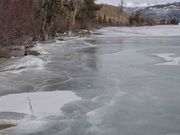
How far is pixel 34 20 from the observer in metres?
34.8

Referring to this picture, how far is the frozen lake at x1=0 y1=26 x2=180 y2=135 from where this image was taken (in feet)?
30.3

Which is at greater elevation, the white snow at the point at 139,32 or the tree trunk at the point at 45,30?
the tree trunk at the point at 45,30

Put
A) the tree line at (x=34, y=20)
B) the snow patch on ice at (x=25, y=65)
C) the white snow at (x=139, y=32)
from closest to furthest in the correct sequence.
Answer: the snow patch on ice at (x=25, y=65) < the tree line at (x=34, y=20) < the white snow at (x=139, y=32)

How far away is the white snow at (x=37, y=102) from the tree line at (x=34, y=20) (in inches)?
418

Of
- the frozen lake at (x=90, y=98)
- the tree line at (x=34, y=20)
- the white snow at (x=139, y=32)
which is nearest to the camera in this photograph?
the frozen lake at (x=90, y=98)

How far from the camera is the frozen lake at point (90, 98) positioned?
30.3ft

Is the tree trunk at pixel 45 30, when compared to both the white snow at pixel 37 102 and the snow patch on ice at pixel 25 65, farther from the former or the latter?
the white snow at pixel 37 102

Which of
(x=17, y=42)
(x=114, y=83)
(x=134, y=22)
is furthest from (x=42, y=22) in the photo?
(x=134, y=22)

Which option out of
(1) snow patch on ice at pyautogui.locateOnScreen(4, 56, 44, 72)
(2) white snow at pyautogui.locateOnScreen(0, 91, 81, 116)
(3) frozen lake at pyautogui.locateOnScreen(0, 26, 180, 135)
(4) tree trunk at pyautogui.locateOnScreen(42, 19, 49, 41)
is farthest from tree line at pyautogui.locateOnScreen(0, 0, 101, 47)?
(2) white snow at pyautogui.locateOnScreen(0, 91, 81, 116)

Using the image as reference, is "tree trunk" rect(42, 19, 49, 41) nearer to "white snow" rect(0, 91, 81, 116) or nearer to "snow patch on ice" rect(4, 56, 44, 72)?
"snow patch on ice" rect(4, 56, 44, 72)

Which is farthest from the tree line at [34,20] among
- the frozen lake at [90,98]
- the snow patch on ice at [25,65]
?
the frozen lake at [90,98]

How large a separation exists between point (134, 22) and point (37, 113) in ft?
299

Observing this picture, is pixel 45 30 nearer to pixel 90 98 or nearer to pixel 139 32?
pixel 139 32

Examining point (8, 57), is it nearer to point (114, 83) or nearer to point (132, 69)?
point (132, 69)
